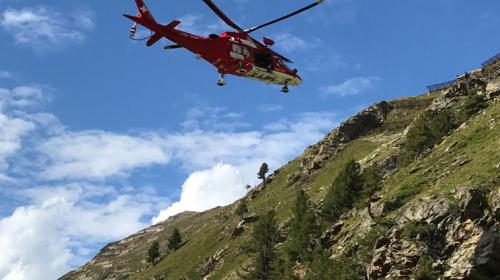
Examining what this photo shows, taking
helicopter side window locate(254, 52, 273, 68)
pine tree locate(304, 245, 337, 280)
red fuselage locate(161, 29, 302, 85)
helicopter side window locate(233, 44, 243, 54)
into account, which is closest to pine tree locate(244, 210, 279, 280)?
pine tree locate(304, 245, 337, 280)

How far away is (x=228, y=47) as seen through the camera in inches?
1515

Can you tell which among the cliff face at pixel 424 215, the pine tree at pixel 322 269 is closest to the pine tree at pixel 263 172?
the cliff face at pixel 424 215

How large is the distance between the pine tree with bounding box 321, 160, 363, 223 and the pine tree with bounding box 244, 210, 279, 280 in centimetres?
886

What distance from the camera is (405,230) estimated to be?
5428 centimetres

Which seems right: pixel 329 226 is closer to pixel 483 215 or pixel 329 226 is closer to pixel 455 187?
pixel 455 187

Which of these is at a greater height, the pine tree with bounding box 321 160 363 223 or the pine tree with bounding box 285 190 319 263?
the pine tree with bounding box 321 160 363 223

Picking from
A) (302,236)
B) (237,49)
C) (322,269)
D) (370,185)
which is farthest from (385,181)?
(237,49)

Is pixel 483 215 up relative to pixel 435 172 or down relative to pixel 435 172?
down

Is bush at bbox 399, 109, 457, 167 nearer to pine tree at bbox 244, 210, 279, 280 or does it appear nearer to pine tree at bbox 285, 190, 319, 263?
pine tree at bbox 285, 190, 319, 263

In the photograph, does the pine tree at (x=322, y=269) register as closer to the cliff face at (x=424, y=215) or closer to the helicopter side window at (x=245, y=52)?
the cliff face at (x=424, y=215)

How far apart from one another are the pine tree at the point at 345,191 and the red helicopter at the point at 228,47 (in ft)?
134

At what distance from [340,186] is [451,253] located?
32.8 m

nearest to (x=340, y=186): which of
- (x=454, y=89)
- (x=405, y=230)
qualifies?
(x=405, y=230)

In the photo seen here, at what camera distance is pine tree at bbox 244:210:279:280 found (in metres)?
76.5
